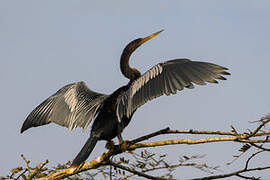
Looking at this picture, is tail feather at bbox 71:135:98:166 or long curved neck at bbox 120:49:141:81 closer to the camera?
tail feather at bbox 71:135:98:166

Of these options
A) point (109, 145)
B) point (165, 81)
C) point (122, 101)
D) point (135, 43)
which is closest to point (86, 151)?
point (109, 145)

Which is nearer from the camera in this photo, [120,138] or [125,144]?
[125,144]

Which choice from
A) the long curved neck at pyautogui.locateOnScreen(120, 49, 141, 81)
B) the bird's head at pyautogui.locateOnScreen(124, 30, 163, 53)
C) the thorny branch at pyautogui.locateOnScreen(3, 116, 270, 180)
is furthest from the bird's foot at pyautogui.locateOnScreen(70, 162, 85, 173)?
the bird's head at pyautogui.locateOnScreen(124, 30, 163, 53)

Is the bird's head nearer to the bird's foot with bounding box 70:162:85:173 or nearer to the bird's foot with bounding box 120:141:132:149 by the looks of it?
the bird's foot with bounding box 120:141:132:149

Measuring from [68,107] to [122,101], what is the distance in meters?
1.22

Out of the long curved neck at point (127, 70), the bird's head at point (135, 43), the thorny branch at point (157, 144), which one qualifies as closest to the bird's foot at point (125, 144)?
the thorny branch at point (157, 144)

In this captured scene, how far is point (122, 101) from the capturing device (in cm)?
470

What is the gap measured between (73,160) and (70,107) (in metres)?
1.13

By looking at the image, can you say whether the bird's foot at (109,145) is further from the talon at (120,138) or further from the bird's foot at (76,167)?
the bird's foot at (76,167)

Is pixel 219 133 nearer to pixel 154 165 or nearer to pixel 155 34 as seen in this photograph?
pixel 154 165

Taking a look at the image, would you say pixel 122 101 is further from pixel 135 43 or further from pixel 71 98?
pixel 135 43

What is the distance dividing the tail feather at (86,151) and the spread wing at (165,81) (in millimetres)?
482

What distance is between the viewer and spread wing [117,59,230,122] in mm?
4539

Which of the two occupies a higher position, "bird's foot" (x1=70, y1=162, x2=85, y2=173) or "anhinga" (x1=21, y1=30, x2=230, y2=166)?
"anhinga" (x1=21, y1=30, x2=230, y2=166)
